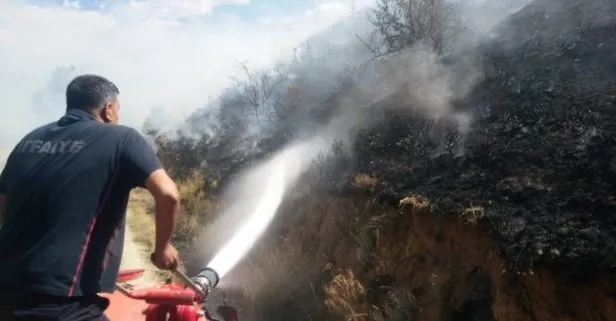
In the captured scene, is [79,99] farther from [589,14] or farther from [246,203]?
[589,14]

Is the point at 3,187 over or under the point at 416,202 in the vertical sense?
under

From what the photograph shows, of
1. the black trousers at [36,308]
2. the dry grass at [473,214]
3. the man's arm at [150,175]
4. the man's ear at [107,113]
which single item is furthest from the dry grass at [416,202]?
the black trousers at [36,308]

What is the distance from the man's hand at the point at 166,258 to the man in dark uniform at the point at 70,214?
41mm

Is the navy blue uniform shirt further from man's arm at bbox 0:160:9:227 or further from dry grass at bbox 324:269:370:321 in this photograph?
dry grass at bbox 324:269:370:321

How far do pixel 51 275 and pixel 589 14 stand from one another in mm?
8519

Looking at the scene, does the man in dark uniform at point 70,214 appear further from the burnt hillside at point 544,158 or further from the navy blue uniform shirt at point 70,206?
the burnt hillside at point 544,158

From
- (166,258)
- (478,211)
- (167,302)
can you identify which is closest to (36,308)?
(166,258)

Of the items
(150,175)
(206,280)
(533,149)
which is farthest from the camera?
(533,149)

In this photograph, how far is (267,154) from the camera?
387 inches

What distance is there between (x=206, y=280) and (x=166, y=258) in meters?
0.47

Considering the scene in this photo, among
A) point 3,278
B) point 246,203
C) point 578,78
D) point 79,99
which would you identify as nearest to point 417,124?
point 578,78

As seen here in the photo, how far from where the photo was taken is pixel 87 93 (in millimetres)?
2480

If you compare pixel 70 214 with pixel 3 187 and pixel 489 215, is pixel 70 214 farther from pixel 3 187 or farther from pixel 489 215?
pixel 489 215

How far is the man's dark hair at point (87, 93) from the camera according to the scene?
2.48 m
